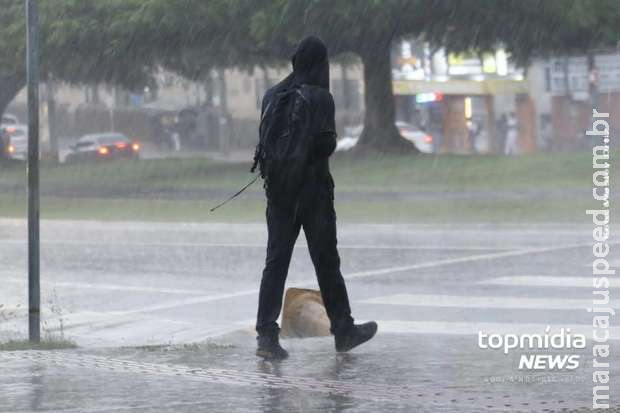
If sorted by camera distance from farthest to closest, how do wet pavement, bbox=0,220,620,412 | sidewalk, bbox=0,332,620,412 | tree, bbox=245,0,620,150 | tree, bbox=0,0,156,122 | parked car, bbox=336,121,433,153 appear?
parked car, bbox=336,121,433,153 < tree, bbox=0,0,156,122 < tree, bbox=245,0,620,150 < wet pavement, bbox=0,220,620,412 < sidewalk, bbox=0,332,620,412

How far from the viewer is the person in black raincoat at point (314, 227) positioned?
7715 mm

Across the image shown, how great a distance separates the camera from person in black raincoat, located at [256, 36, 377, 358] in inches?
304

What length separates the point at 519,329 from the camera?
33.6 ft

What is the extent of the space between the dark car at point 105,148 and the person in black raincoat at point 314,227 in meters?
45.2

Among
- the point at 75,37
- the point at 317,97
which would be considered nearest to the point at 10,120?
the point at 75,37

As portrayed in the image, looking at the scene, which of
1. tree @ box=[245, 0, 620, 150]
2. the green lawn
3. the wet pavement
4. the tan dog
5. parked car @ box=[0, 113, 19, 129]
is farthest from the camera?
parked car @ box=[0, 113, 19, 129]

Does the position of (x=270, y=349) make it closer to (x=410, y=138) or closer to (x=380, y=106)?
(x=380, y=106)

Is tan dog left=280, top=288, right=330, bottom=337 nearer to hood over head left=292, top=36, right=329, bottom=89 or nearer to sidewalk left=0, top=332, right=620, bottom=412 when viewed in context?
sidewalk left=0, top=332, right=620, bottom=412

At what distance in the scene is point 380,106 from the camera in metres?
35.1

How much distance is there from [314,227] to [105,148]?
154 ft

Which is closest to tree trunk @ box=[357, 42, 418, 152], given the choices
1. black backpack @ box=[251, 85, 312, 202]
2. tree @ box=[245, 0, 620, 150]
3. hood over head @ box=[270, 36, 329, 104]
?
tree @ box=[245, 0, 620, 150]

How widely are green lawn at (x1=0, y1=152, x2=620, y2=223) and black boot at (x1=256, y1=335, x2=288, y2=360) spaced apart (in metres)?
13.5

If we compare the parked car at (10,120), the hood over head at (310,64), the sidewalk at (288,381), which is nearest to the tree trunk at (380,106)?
the sidewalk at (288,381)

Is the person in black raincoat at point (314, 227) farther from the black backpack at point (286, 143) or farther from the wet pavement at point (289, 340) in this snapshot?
the wet pavement at point (289, 340)
